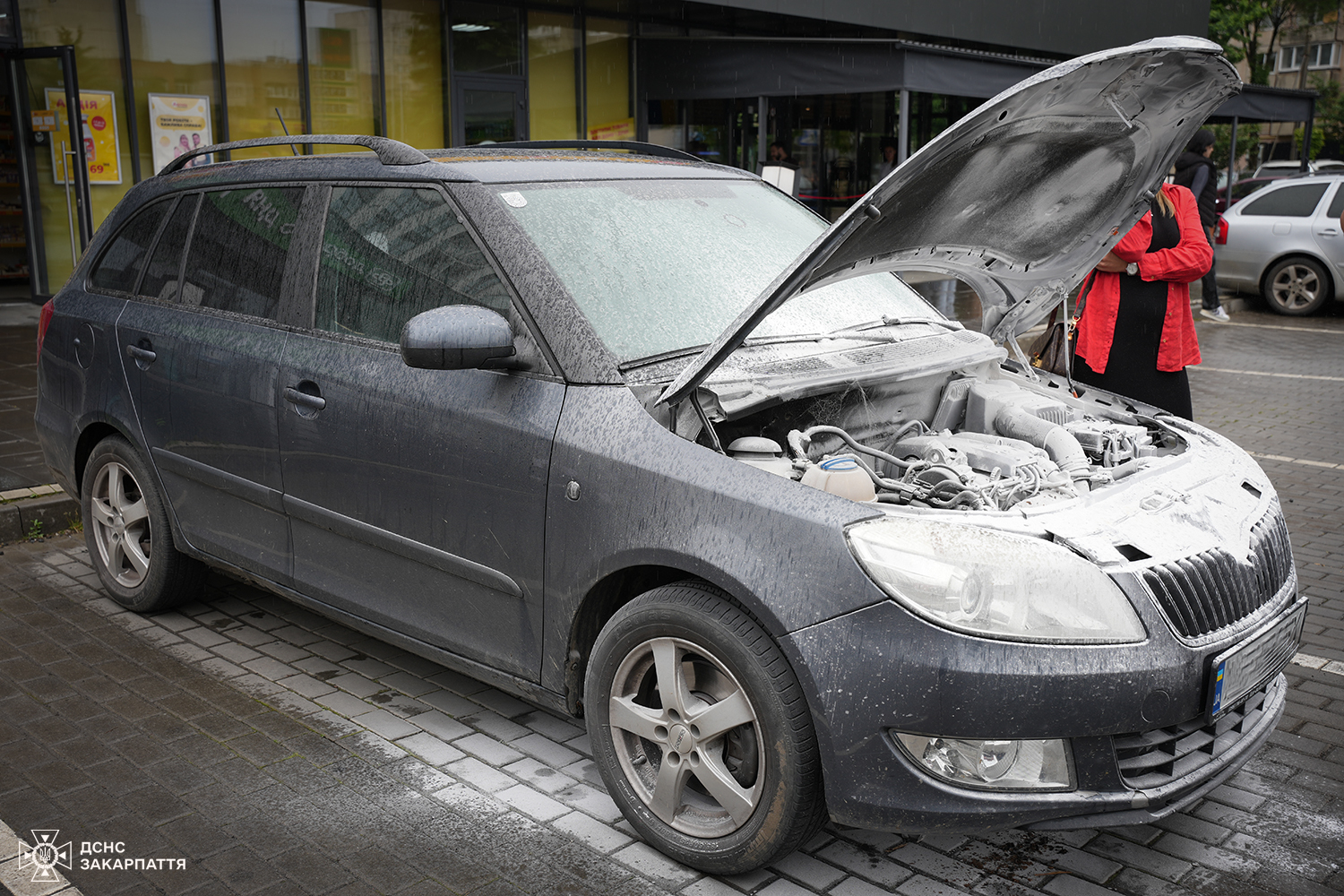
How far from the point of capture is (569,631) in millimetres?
3148

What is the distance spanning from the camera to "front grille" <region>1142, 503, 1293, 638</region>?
2697 millimetres

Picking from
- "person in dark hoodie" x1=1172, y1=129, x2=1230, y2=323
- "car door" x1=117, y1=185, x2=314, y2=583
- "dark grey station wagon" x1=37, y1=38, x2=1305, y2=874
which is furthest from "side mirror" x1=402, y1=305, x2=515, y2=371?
"person in dark hoodie" x1=1172, y1=129, x2=1230, y2=323

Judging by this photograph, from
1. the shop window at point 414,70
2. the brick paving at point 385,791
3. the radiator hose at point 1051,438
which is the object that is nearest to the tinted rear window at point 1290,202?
the shop window at point 414,70

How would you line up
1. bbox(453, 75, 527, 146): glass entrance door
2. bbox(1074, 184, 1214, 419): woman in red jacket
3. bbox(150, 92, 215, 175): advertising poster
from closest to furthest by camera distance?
bbox(1074, 184, 1214, 419): woman in red jacket, bbox(150, 92, 215, 175): advertising poster, bbox(453, 75, 527, 146): glass entrance door

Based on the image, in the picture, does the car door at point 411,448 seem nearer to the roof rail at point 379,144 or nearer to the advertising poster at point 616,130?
the roof rail at point 379,144

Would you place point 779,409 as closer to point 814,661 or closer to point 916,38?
point 814,661

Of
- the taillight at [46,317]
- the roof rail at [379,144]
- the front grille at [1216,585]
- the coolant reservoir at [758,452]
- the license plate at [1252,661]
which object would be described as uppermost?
the roof rail at [379,144]

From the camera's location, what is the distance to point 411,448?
3.44 m

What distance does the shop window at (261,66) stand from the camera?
13.0 metres

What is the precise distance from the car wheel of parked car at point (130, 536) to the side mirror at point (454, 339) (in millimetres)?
2040

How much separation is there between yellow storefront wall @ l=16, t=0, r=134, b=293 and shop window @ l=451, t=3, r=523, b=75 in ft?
13.7

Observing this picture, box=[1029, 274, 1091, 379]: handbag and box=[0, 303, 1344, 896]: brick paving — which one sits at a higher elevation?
box=[1029, 274, 1091, 379]: handbag

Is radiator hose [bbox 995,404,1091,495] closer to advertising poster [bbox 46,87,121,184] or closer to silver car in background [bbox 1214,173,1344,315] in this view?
advertising poster [bbox 46,87,121,184]

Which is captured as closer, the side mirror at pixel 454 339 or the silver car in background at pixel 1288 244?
the side mirror at pixel 454 339
